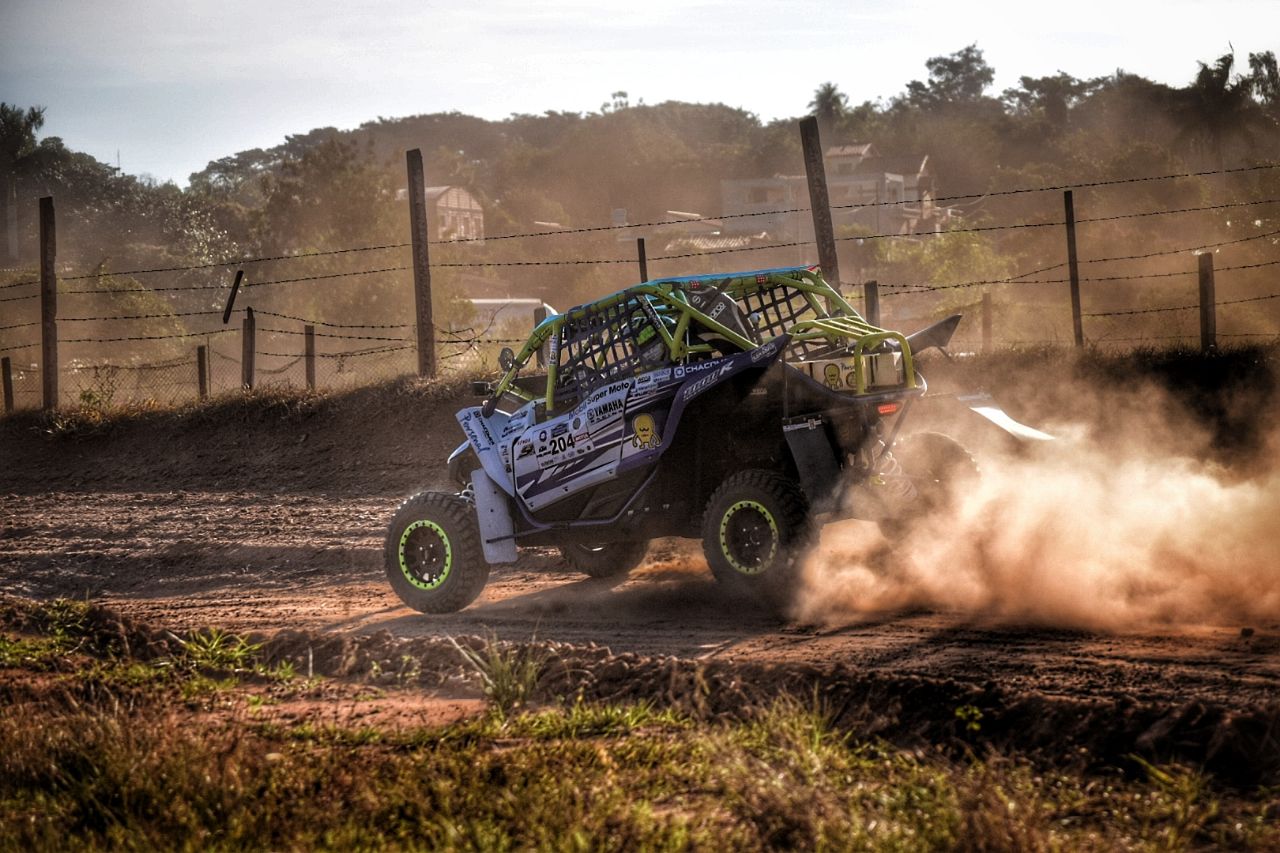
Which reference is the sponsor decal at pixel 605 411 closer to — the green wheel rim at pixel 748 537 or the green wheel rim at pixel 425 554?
the green wheel rim at pixel 748 537

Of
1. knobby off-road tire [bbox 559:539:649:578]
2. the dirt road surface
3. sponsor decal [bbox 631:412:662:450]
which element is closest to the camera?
the dirt road surface

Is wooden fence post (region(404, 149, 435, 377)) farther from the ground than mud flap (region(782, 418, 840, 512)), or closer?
farther from the ground

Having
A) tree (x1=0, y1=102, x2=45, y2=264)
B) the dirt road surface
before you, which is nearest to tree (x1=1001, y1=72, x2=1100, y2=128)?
tree (x1=0, y1=102, x2=45, y2=264)

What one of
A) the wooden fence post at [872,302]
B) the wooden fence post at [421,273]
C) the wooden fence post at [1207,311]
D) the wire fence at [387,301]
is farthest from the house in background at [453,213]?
the wooden fence post at [1207,311]

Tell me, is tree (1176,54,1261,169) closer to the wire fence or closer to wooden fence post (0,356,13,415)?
the wire fence

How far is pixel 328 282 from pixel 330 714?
51968 millimetres

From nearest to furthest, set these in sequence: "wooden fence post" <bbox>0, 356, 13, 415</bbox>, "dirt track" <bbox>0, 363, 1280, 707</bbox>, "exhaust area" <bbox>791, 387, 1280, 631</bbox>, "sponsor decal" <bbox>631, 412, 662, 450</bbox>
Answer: "dirt track" <bbox>0, 363, 1280, 707</bbox>, "exhaust area" <bbox>791, 387, 1280, 631</bbox>, "sponsor decal" <bbox>631, 412, 662, 450</bbox>, "wooden fence post" <bbox>0, 356, 13, 415</bbox>

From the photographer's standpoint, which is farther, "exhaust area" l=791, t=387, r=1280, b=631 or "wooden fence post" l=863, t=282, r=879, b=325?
"wooden fence post" l=863, t=282, r=879, b=325

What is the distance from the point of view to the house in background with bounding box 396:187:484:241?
87.2 metres

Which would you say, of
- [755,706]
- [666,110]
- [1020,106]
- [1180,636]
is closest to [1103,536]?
[1180,636]

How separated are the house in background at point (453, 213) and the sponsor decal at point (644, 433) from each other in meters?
75.7

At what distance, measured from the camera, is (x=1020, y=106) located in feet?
446

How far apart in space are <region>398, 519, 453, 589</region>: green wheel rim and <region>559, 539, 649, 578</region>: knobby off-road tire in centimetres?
128

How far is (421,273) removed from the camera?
720 inches
